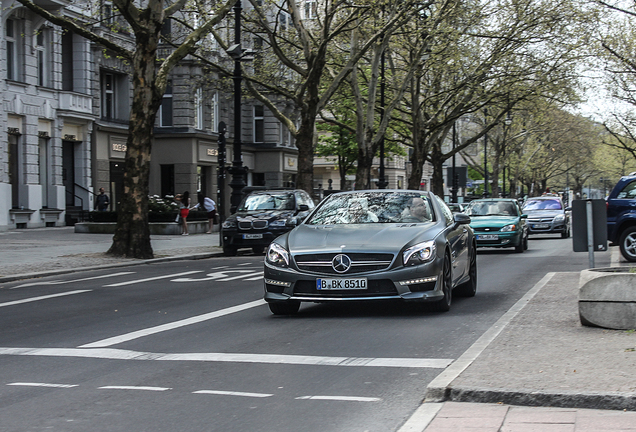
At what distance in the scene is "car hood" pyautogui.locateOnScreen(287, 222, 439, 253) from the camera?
9.46 metres

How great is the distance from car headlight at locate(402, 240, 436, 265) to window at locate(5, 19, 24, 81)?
2856cm

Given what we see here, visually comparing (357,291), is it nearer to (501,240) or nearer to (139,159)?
(139,159)

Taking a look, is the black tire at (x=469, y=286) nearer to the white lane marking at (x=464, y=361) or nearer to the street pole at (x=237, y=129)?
the white lane marking at (x=464, y=361)

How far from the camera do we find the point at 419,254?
31.0 feet

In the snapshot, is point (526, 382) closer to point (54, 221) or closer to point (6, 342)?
point (6, 342)

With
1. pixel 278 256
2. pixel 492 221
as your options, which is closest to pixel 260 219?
pixel 492 221

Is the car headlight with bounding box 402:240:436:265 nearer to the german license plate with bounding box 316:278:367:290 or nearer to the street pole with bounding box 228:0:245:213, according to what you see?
the german license plate with bounding box 316:278:367:290

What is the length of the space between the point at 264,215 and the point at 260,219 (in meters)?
0.26

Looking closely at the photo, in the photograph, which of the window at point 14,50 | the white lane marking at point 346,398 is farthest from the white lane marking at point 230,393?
the window at point 14,50

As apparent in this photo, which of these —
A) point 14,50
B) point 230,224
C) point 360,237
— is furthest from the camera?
point 14,50

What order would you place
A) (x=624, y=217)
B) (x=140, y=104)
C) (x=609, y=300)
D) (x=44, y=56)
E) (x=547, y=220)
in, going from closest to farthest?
(x=609, y=300) < (x=624, y=217) < (x=140, y=104) < (x=547, y=220) < (x=44, y=56)

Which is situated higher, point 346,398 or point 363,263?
point 363,263

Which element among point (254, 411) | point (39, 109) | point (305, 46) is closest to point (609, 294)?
point (254, 411)

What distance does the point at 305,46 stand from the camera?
94.8ft
